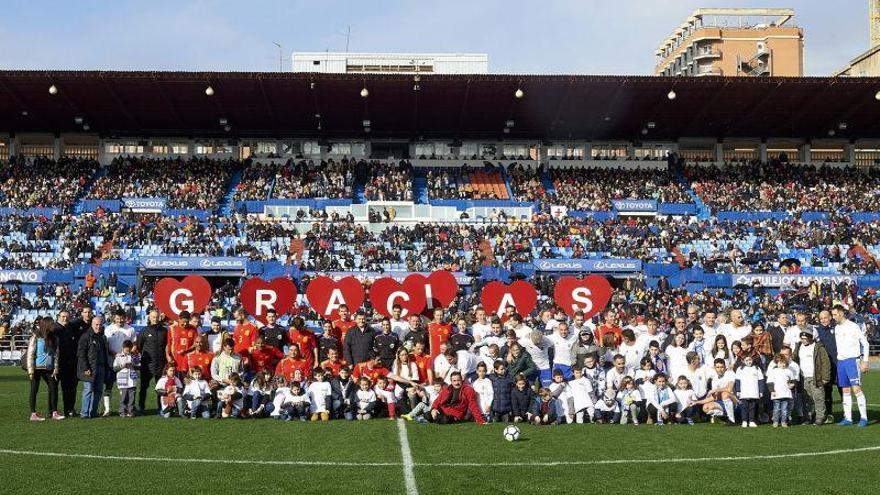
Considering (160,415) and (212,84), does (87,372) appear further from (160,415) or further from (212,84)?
(212,84)

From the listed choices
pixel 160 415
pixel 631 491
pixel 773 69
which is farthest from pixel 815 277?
pixel 773 69

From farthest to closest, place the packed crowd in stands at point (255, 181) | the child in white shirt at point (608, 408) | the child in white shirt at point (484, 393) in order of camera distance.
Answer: the packed crowd in stands at point (255, 181) → the child in white shirt at point (608, 408) → the child in white shirt at point (484, 393)

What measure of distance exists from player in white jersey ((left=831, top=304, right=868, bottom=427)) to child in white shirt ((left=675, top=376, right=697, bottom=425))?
2.07 m

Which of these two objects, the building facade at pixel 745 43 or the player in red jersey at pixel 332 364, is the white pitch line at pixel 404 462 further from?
the building facade at pixel 745 43

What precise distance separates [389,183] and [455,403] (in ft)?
111

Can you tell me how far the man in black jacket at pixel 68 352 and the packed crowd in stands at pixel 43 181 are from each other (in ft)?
104

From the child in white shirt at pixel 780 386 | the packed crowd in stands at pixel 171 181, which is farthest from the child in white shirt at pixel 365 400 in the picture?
the packed crowd in stands at pixel 171 181

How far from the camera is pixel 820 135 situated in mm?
54000

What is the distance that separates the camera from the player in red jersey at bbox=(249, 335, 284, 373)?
611 inches

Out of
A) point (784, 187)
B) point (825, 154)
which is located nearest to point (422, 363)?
point (784, 187)

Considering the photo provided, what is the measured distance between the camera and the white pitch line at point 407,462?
9008mm

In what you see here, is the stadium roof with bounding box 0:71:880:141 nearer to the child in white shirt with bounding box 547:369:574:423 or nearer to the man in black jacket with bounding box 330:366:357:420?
the man in black jacket with bounding box 330:366:357:420

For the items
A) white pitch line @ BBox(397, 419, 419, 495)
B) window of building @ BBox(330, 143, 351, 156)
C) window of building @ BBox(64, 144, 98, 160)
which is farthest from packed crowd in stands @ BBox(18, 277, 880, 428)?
window of building @ BBox(64, 144, 98, 160)

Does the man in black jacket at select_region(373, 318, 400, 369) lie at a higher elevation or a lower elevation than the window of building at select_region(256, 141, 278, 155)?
lower
